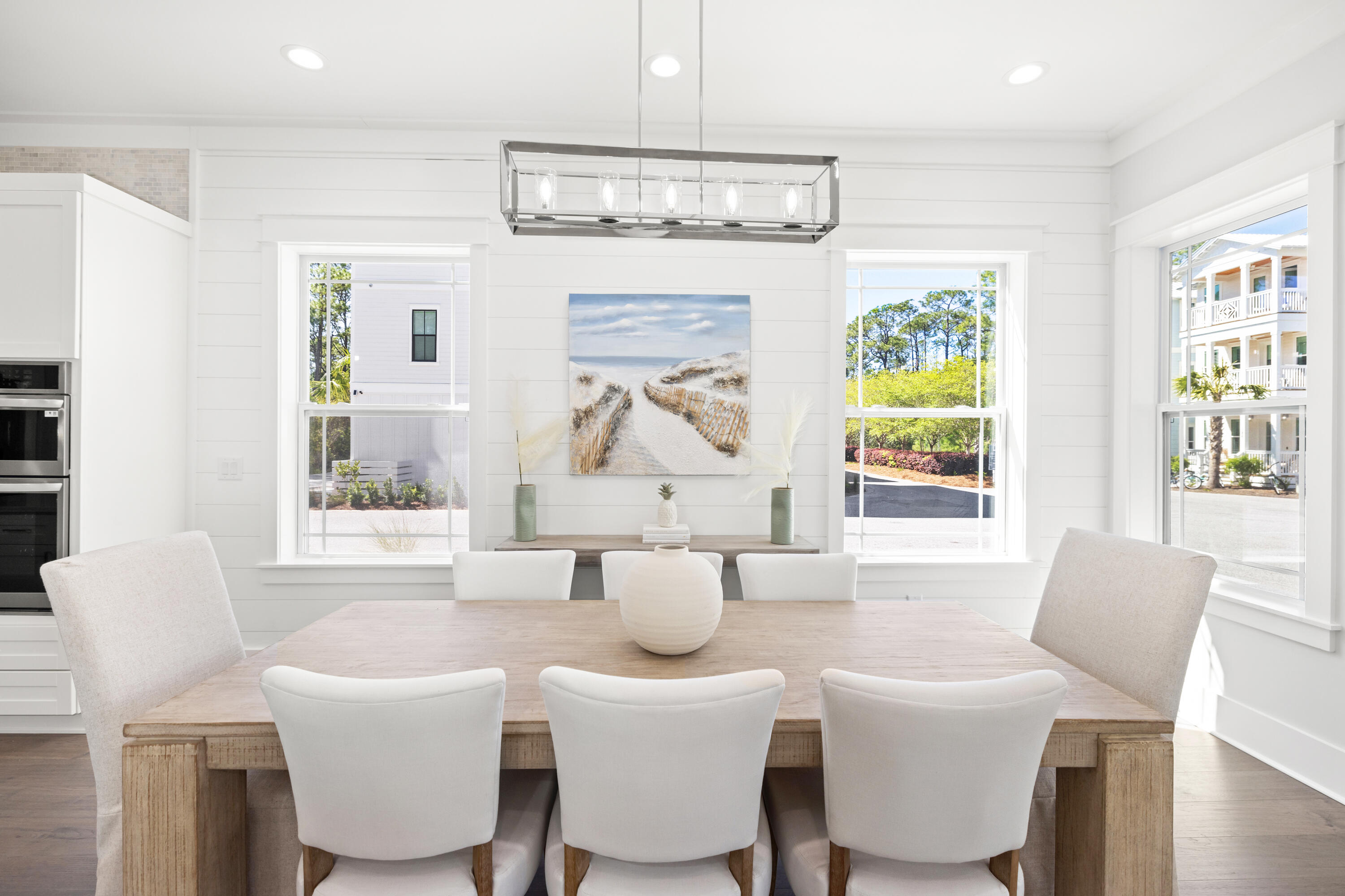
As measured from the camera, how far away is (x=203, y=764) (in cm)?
132

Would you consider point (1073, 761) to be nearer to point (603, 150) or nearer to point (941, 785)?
point (941, 785)

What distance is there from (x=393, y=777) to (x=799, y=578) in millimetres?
1544

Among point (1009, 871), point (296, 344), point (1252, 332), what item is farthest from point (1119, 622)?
point (296, 344)

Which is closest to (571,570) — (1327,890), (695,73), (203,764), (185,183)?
(203,764)

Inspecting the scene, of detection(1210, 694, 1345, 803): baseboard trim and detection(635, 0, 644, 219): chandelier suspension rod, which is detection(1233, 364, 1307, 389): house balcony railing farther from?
detection(635, 0, 644, 219): chandelier suspension rod

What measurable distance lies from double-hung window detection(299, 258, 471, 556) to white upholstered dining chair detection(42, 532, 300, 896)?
6.47 feet

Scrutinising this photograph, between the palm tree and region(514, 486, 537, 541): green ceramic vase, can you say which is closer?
the palm tree

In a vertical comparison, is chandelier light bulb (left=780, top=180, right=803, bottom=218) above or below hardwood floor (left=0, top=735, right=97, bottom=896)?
above

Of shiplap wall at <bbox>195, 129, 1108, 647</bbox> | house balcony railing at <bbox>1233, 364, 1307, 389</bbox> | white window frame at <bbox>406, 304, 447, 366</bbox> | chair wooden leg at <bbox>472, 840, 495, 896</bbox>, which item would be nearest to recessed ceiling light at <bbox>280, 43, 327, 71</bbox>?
shiplap wall at <bbox>195, 129, 1108, 647</bbox>

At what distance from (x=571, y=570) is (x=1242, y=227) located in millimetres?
3230

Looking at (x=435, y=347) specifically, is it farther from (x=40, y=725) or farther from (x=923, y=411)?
(x=923, y=411)

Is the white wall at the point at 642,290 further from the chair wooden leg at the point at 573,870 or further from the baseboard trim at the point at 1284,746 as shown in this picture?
the chair wooden leg at the point at 573,870

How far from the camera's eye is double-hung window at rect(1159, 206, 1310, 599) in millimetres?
2742

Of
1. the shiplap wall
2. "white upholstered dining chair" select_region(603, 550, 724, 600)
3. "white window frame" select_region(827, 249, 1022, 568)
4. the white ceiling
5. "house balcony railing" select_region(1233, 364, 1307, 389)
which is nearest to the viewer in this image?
"white upholstered dining chair" select_region(603, 550, 724, 600)
